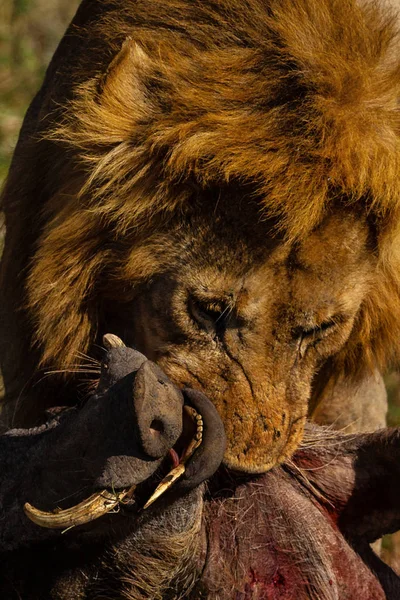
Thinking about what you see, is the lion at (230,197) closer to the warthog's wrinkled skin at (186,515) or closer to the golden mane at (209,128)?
the golden mane at (209,128)

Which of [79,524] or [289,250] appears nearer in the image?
[79,524]

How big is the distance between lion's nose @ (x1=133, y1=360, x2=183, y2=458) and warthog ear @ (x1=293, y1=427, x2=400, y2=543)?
3.40ft

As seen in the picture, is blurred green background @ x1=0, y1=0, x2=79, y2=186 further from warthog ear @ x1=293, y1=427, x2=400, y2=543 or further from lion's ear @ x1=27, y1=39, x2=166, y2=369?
warthog ear @ x1=293, y1=427, x2=400, y2=543

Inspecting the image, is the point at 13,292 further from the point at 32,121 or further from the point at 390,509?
the point at 390,509

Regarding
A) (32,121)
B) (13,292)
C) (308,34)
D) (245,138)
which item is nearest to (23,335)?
(13,292)

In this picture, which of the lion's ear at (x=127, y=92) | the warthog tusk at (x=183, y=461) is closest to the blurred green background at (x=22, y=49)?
the lion's ear at (x=127, y=92)

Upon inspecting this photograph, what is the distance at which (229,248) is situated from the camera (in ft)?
10.2

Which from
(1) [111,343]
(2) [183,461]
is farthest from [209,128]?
(2) [183,461]

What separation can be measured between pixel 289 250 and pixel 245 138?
0.34 m

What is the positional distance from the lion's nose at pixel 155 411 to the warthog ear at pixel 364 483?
104cm

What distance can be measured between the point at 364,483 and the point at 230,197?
0.92 meters

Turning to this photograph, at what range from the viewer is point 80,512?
240cm

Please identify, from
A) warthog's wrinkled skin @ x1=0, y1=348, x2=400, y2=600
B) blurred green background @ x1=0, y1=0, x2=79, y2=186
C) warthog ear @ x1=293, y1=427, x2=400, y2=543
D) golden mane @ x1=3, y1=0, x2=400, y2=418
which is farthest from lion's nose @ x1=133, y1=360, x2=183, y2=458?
blurred green background @ x1=0, y1=0, x2=79, y2=186

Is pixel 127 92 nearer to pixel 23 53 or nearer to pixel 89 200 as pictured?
pixel 89 200
